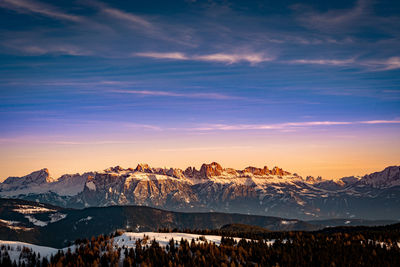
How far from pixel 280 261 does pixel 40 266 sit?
98621 millimetres

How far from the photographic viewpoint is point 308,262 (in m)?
181

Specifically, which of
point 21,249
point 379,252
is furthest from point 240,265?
point 21,249

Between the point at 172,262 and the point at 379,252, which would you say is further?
the point at 379,252

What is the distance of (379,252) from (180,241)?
88.7 m

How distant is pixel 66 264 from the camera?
556ft

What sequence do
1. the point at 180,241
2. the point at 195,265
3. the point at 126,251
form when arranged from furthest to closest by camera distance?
the point at 180,241
the point at 126,251
the point at 195,265

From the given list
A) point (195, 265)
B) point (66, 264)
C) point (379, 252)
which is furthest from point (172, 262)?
point (379, 252)

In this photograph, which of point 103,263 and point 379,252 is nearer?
point 103,263

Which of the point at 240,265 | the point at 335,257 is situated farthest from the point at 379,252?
the point at 240,265

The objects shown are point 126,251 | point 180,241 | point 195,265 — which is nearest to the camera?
point 195,265

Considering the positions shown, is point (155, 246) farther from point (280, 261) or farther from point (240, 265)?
point (280, 261)

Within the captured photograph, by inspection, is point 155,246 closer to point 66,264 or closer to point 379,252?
point 66,264

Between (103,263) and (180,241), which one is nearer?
(103,263)

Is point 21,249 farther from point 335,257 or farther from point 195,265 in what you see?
point 335,257
